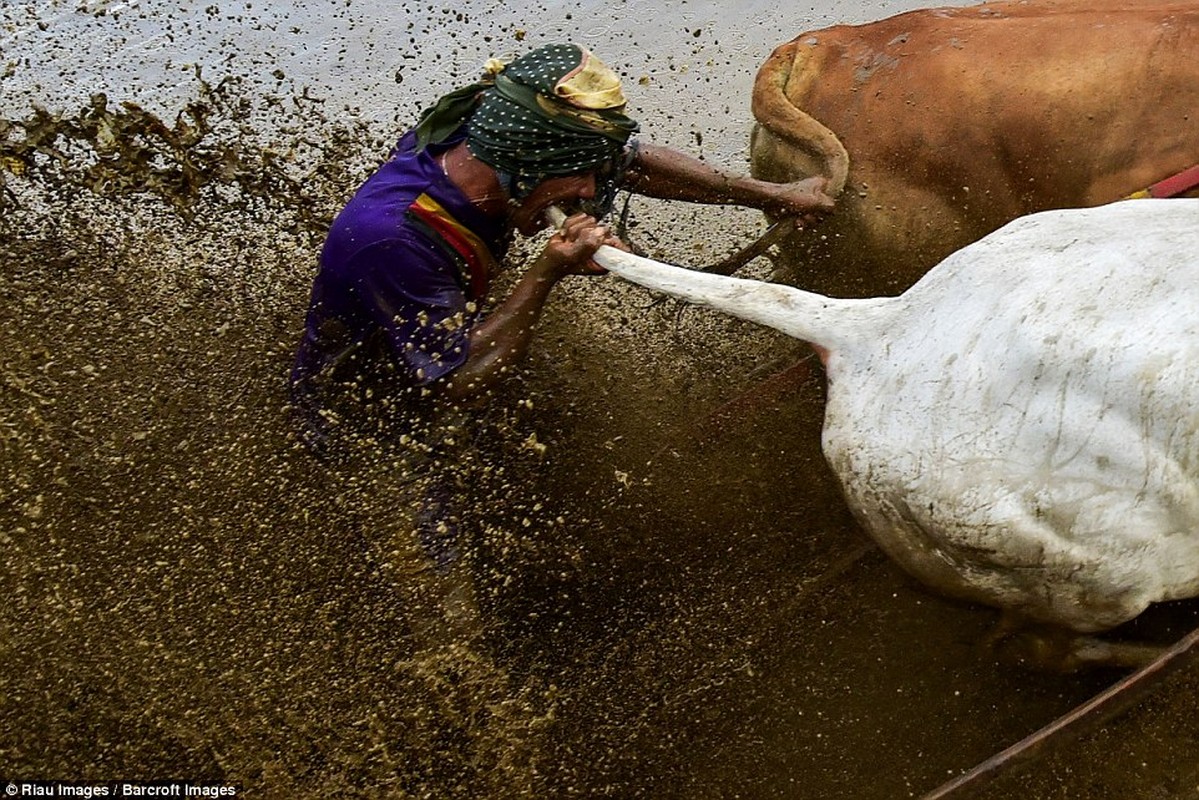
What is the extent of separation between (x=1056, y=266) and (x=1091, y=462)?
0.29 m

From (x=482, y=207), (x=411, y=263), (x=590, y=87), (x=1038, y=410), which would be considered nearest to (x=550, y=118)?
(x=590, y=87)

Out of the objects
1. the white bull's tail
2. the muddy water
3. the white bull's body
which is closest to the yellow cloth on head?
the white bull's tail

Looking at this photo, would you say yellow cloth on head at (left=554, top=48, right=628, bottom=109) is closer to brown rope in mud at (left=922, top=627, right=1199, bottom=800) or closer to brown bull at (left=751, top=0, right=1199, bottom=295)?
brown bull at (left=751, top=0, right=1199, bottom=295)

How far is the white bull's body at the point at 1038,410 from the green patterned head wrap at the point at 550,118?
20.7 inches

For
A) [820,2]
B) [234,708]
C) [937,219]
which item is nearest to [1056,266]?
[937,219]

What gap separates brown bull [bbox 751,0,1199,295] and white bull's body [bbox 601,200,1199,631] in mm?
584

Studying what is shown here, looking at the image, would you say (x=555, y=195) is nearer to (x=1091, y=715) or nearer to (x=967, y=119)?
(x=967, y=119)

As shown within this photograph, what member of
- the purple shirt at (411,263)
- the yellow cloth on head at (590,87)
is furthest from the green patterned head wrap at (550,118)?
the purple shirt at (411,263)

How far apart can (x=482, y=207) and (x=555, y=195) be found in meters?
0.15

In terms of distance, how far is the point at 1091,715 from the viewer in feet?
5.59

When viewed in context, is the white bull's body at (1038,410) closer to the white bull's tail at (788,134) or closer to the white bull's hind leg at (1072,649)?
the white bull's hind leg at (1072,649)

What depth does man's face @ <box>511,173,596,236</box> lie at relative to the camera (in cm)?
214

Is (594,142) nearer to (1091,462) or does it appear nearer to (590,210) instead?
(590,210)

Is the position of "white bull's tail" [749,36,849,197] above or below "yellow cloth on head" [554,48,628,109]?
below
